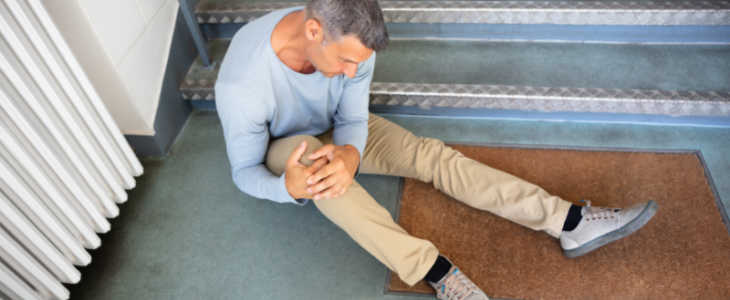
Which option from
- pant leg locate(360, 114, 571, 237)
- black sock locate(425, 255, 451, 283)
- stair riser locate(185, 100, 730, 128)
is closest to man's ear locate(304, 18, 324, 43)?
pant leg locate(360, 114, 571, 237)

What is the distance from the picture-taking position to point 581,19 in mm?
2074

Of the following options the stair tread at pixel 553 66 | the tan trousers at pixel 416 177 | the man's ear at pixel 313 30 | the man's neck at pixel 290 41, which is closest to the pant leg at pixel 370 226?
the tan trousers at pixel 416 177

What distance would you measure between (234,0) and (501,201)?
5.32ft

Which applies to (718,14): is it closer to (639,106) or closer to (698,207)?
(639,106)

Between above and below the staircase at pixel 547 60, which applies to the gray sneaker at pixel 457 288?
below

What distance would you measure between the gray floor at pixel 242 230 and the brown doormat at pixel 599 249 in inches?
3.3

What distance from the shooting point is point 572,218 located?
1555 millimetres

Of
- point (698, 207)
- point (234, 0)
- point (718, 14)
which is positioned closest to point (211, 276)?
point (234, 0)

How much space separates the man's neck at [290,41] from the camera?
1236 millimetres

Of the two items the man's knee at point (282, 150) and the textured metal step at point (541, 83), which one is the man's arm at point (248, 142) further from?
the textured metal step at point (541, 83)

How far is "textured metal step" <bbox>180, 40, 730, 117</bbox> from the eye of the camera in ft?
6.21

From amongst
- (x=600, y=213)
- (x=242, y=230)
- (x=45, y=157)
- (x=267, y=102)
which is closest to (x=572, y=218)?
(x=600, y=213)

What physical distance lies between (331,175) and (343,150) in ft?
0.39

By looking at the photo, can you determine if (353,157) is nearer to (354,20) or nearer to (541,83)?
(354,20)
